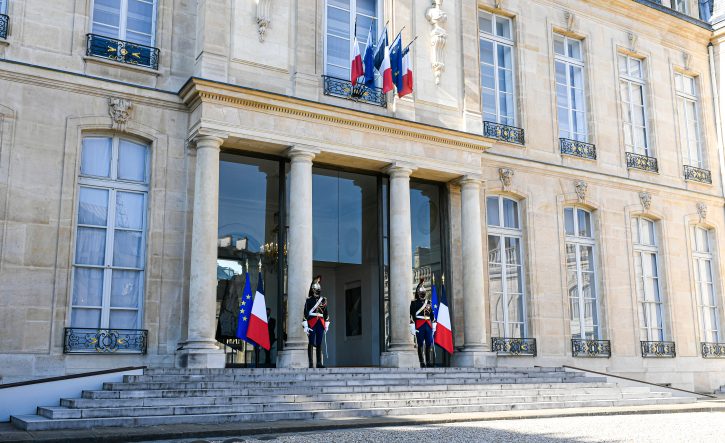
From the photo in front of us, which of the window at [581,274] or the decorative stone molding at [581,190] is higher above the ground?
the decorative stone molding at [581,190]

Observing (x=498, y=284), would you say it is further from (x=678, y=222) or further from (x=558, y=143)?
(x=678, y=222)

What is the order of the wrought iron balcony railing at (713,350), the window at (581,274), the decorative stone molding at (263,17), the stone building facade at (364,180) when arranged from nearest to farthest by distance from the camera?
1. the stone building facade at (364,180)
2. the decorative stone molding at (263,17)
3. the window at (581,274)
4. the wrought iron balcony railing at (713,350)

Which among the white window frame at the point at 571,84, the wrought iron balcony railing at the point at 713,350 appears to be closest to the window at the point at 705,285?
the wrought iron balcony railing at the point at 713,350

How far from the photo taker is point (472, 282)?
12.5 meters

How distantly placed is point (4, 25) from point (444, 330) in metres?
7.75

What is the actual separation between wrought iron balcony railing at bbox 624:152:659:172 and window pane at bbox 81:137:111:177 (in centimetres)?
1062

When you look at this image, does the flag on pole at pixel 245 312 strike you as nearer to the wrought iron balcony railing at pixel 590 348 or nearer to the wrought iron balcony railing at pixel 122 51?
the wrought iron balcony railing at pixel 122 51

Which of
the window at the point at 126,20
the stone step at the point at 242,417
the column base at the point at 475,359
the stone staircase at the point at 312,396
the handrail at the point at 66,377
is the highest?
the window at the point at 126,20

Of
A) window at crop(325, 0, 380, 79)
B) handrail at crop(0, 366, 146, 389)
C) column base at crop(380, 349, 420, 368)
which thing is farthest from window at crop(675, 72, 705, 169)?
handrail at crop(0, 366, 146, 389)

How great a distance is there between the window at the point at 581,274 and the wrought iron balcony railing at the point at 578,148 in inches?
44.0

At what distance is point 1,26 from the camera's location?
32.0 ft

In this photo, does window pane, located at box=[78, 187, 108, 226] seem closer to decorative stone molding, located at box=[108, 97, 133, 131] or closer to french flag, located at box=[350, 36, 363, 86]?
decorative stone molding, located at box=[108, 97, 133, 131]

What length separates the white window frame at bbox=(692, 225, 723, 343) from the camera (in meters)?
16.4

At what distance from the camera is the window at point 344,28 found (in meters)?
12.2
